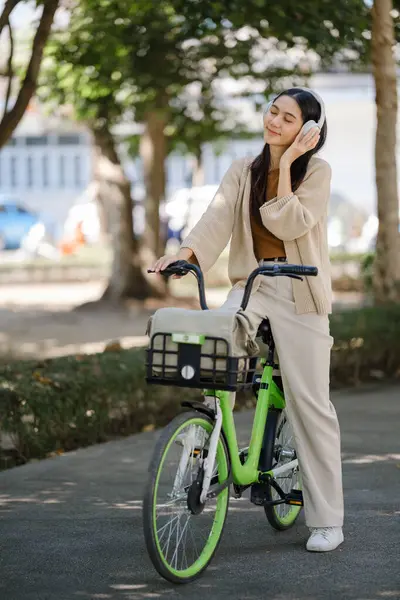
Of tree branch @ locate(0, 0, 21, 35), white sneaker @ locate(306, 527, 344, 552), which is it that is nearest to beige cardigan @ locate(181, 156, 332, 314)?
white sneaker @ locate(306, 527, 344, 552)

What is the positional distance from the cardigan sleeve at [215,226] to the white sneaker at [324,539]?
45.8 inches

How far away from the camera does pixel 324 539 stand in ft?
17.1

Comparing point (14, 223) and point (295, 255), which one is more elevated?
point (14, 223)

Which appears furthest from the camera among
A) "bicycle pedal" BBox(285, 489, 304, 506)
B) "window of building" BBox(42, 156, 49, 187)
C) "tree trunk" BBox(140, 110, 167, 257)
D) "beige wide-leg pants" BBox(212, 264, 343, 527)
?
"window of building" BBox(42, 156, 49, 187)

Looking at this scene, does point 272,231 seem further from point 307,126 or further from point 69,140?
point 69,140

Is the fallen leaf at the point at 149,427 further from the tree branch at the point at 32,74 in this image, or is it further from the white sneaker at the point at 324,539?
the white sneaker at the point at 324,539

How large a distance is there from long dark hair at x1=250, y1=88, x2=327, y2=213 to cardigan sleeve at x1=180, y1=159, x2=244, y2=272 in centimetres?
8

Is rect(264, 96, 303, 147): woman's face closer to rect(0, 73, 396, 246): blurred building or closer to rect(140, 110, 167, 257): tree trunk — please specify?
rect(140, 110, 167, 257): tree trunk

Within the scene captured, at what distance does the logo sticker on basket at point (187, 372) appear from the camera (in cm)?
459

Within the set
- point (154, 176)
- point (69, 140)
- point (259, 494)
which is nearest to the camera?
point (259, 494)

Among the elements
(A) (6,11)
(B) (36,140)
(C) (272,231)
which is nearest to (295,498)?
(C) (272,231)

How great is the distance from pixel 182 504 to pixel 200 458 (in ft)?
0.59

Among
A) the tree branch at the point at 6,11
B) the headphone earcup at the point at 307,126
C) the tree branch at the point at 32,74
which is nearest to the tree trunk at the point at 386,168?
the tree branch at the point at 32,74

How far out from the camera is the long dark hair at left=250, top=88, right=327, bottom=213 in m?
5.04
